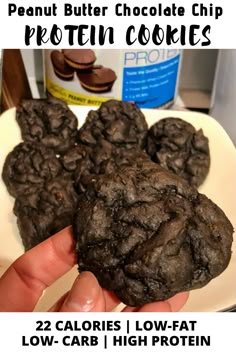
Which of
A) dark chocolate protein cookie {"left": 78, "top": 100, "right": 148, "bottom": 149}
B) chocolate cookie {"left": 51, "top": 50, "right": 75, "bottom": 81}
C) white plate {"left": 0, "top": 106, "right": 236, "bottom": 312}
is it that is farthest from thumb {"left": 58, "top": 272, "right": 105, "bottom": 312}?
chocolate cookie {"left": 51, "top": 50, "right": 75, "bottom": 81}

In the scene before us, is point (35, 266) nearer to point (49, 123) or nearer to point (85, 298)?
point (85, 298)

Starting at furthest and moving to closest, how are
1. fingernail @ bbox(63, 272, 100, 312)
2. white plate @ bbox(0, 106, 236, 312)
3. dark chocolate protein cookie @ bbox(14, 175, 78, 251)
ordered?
1. dark chocolate protein cookie @ bbox(14, 175, 78, 251)
2. white plate @ bbox(0, 106, 236, 312)
3. fingernail @ bbox(63, 272, 100, 312)

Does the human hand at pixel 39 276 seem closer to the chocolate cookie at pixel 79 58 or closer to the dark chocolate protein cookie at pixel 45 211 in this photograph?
the dark chocolate protein cookie at pixel 45 211

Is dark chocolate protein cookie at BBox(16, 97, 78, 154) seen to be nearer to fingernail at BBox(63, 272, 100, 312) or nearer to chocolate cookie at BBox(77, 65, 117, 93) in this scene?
chocolate cookie at BBox(77, 65, 117, 93)
